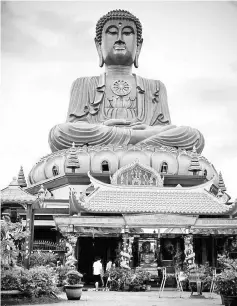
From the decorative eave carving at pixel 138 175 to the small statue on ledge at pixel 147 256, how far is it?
180 inches

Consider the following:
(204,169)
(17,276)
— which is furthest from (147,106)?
(17,276)

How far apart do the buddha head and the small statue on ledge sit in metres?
12.6

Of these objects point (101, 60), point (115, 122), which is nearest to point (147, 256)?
point (115, 122)

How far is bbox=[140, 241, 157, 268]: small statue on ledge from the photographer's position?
669 inches

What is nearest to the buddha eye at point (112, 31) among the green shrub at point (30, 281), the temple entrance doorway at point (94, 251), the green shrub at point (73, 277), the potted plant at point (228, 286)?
the temple entrance doorway at point (94, 251)

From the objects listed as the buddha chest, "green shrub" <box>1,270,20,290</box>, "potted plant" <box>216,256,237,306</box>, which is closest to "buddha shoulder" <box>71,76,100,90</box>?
the buddha chest

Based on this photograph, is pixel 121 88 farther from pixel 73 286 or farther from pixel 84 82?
pixel 73 286

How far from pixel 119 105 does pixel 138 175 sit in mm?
5575

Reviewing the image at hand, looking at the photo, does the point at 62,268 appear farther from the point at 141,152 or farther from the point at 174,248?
the point at 141,152

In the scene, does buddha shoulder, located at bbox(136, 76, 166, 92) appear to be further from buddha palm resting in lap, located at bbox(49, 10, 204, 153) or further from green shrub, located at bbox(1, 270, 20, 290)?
green shrub, located at bbox(1, 270, 20, 290)

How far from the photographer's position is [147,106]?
26.6 m

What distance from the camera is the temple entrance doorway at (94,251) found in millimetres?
18250

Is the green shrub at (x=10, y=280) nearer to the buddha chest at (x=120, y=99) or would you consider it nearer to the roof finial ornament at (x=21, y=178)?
the roof finial ornament at (x=21, y=178)

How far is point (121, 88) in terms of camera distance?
26.8m
